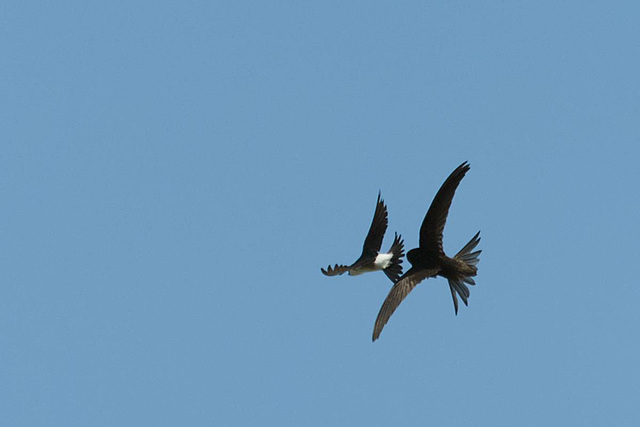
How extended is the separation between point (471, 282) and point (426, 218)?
67.7 inches

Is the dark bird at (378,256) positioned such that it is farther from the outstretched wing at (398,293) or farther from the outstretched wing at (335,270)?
the outstretched wing at (398,293)

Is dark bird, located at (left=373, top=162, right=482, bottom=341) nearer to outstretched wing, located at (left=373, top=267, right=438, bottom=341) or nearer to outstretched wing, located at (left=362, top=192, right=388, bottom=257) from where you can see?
outstretched wing, located at (left=373, top=267, right=438, bottom=341)

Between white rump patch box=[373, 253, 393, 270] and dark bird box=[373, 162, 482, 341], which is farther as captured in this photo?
white rump patch box=[373, 253, 393, 270]

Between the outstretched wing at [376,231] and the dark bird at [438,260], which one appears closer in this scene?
the dark bird at [438,260]

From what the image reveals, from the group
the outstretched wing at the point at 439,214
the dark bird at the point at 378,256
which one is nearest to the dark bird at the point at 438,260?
the outstretched wing at the point at 439,214

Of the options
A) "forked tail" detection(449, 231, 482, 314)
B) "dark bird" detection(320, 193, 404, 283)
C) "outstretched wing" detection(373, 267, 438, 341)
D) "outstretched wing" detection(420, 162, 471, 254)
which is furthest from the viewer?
"dark bird" detection(320, 193, 404, 283)

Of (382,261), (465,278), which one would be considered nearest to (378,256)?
(382,261)

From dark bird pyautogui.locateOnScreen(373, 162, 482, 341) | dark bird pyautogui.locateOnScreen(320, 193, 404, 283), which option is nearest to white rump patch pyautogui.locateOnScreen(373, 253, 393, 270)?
dark bird pyautogui.locateOnScreen(320, 193, 404, 283)

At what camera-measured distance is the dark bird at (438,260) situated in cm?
1911

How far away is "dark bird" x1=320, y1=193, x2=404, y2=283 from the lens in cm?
2322

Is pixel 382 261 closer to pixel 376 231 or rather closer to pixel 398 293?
pixel 376 231

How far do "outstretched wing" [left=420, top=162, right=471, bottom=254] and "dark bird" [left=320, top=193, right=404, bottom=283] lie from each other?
2730 millimetres

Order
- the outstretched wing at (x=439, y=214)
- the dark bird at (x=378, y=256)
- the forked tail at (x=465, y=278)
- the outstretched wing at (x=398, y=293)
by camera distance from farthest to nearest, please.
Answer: the dark bird at (x=378, y=256) < the forked tail at (x=465, y=278) < the outstretched wing at (x=439, y=214) < the outstretched wing at (x=398, y=293)

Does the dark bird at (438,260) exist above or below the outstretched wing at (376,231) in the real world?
below
